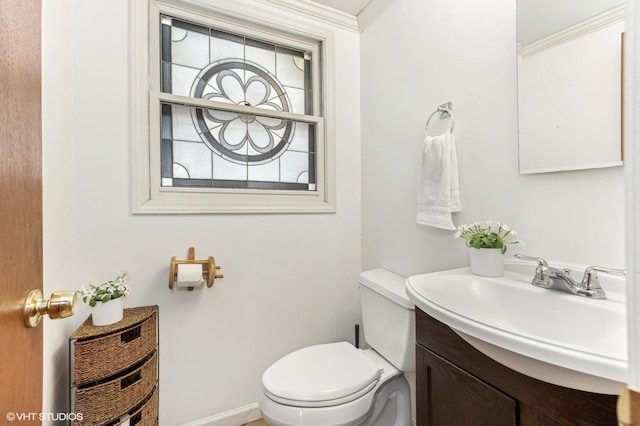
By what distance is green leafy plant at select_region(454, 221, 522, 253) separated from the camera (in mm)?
982

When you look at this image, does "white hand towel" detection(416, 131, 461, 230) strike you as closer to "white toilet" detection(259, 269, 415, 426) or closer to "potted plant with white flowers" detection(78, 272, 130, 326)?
"white toilet" detection(259, 269, 415, 426)

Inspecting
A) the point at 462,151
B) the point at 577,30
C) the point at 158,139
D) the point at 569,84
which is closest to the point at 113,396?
the point at 158,139

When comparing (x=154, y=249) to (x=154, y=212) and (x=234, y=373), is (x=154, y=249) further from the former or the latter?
(x=234, y=373)

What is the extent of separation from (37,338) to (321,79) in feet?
5.93

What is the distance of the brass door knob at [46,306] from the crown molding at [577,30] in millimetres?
1457

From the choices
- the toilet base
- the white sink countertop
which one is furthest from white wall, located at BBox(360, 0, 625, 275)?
the toilet base

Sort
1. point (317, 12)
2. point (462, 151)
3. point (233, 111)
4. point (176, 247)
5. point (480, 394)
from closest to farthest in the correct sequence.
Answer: point (480, 394) < point (462, 151) < point (176, 247) < point (233, 111) < point (317, 12)

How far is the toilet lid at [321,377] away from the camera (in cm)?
104

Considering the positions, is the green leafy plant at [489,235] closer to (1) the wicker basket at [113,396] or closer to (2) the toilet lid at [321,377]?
(2) the toilet lid at [321,377]

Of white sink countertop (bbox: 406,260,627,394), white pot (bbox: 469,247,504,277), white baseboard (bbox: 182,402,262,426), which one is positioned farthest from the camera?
white baseboard (bbox: 182,402,262,426)

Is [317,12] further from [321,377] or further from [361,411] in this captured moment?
[361,411]

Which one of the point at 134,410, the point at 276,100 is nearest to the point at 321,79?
the point at 276,100

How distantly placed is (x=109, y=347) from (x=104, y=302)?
178 millimetres

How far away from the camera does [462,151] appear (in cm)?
119
